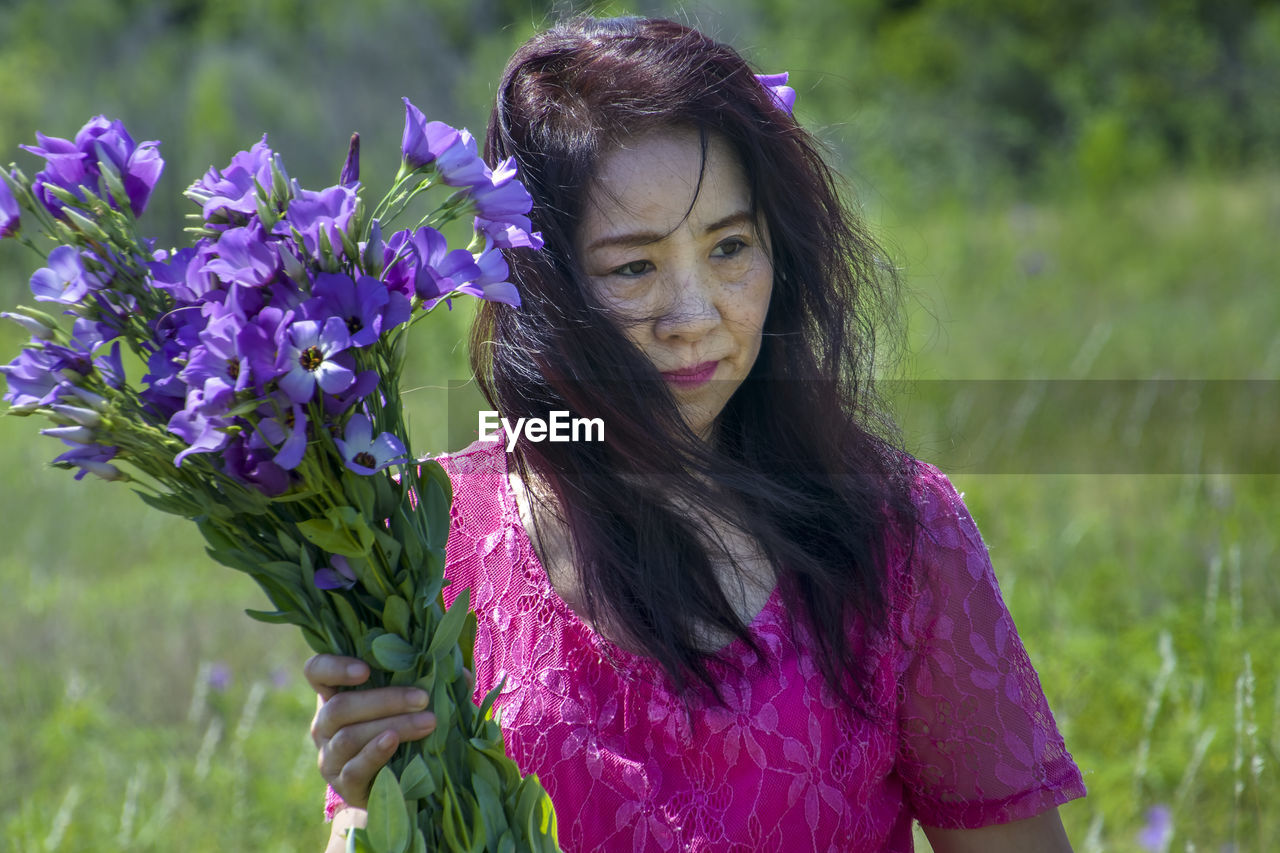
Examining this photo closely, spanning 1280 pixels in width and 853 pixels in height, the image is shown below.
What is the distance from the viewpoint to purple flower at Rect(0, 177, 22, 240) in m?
0.80

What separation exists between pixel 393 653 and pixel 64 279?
0.36 meters

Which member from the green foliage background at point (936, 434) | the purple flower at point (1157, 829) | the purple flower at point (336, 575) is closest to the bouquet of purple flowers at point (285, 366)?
the purple flower at point (336, 575)

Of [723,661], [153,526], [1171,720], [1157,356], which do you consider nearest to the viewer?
[723,661]

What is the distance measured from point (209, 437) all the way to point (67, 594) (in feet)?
12.7

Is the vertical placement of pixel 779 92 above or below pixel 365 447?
above

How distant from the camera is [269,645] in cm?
366

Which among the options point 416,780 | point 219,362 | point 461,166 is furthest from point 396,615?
point 461,166

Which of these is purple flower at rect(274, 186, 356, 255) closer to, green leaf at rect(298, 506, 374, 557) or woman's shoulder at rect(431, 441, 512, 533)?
green leaf at rect(298, 506, 374, 557)

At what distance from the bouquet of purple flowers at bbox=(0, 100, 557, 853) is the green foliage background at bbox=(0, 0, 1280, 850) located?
32.1 inches

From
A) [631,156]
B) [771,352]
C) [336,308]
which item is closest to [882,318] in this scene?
[771,352]

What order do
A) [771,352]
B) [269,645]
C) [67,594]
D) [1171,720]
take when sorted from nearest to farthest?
1. [771,352]
2. [1171,720]
3. [269,645]
4. [67,594]

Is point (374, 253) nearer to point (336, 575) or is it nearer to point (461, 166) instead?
point (461, 166)

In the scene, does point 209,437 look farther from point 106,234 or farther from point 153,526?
point 153,526

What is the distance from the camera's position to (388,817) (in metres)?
0.87
